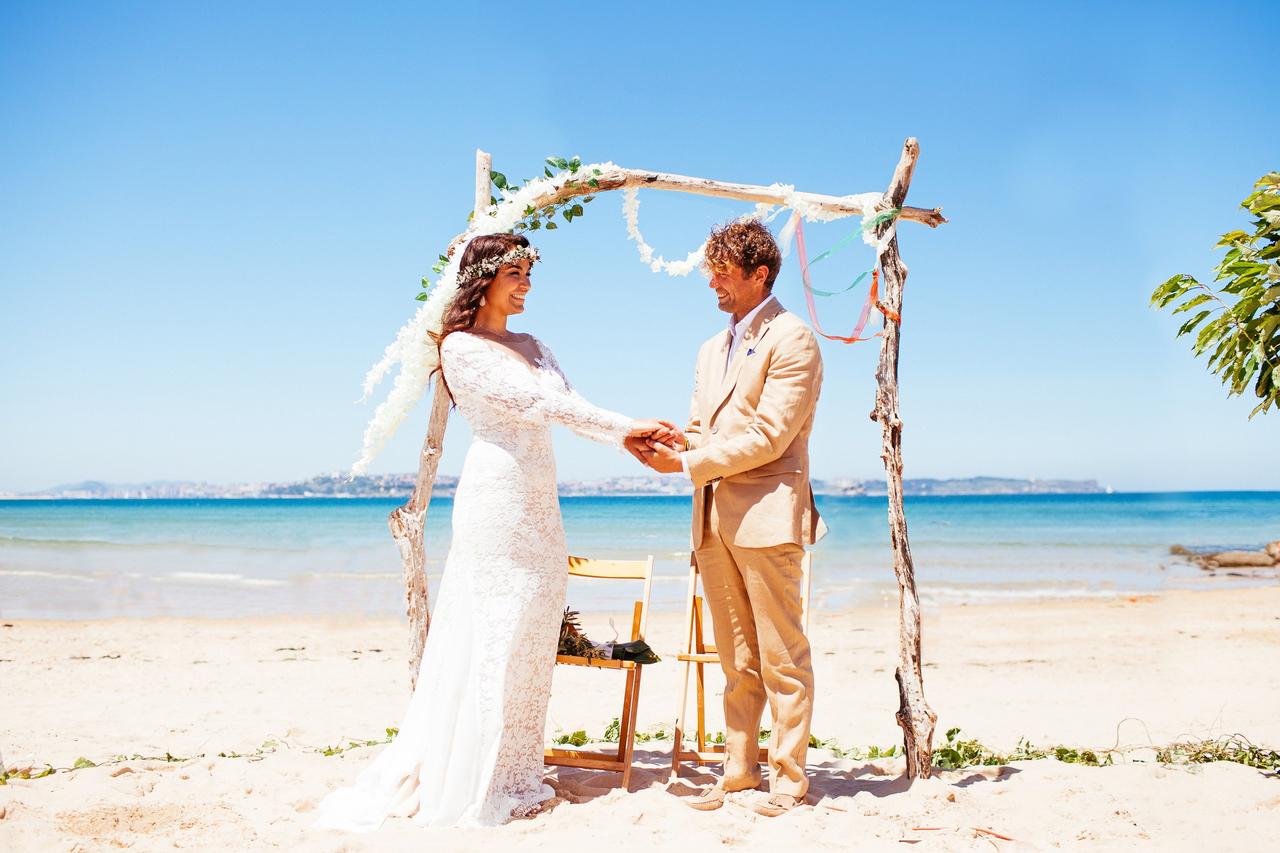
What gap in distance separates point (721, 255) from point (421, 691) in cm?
223

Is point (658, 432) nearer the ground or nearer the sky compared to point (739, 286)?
nearer the ground

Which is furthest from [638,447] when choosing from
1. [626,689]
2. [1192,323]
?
[1192,323]

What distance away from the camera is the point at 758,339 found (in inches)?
151

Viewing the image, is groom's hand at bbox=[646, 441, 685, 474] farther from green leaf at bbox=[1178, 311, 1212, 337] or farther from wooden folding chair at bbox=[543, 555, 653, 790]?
green leaf at bbox=[1178, 311, 1212, 337]

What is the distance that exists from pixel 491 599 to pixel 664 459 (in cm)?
92

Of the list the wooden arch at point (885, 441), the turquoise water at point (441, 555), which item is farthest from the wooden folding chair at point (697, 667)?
the turquoise water at point (441, 555)

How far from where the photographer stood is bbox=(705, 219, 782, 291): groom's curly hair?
384 cm

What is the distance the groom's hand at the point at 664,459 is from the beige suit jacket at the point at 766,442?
0.06 metres

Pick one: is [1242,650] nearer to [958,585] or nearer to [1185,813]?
[1185,813]

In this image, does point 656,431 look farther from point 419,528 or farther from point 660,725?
point 660,725

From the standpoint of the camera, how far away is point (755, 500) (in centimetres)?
372

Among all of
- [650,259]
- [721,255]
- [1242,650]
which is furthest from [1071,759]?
[1242,650]

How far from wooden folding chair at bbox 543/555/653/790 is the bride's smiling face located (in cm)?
130

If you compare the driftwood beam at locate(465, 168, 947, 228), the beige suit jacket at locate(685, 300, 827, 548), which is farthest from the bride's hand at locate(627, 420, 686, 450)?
the driftwood beam at locate(465, 168, 947, 228)
